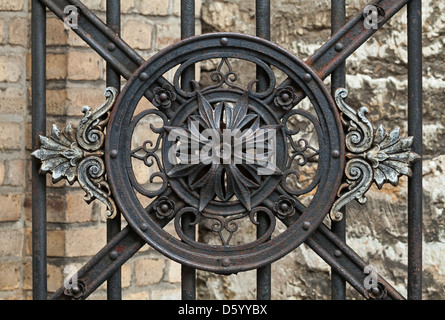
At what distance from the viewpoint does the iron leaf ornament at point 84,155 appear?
0.94 meters

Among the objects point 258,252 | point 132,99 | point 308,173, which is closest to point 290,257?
point 308,173

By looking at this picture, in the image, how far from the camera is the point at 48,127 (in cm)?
150

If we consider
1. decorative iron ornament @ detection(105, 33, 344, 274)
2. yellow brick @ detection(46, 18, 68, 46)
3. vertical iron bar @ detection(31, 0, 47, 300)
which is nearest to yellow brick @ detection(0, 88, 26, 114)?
yellow brick @ detection(46, 18, 68, 46)

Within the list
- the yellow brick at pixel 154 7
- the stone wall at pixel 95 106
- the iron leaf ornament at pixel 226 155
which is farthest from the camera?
the yellow brick at pixel 154 7

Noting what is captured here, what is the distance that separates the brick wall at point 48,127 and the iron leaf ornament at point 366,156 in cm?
77

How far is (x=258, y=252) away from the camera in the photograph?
3.10 feet

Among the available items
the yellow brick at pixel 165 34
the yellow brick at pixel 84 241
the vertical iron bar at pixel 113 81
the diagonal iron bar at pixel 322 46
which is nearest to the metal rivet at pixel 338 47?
the diagonal iron bar at pixel 322 46

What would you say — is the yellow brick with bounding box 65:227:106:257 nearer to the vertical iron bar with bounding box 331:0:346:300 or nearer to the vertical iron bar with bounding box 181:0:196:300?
the vertical iron bar with bounding box 181:0:196:300

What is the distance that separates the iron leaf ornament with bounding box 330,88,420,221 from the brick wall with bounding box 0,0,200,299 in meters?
0.77

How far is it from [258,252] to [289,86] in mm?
279

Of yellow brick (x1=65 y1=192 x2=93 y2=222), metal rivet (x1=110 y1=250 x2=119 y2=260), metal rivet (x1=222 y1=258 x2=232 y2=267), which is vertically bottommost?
metal rivet (x1=222 y1=258 x2=232 y2=267)

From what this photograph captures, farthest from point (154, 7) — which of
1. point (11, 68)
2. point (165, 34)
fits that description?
point (11, 68)

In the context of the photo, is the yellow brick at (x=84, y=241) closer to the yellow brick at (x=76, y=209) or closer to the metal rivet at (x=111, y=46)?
the yellow brick at (x=76, y=209)

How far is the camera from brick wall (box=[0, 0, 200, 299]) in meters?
1.45
